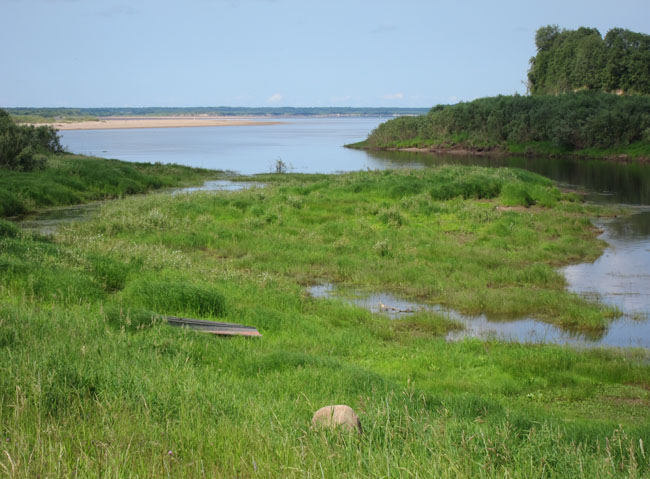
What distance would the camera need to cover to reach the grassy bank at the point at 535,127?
62.2 metres

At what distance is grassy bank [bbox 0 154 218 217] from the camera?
2712cm

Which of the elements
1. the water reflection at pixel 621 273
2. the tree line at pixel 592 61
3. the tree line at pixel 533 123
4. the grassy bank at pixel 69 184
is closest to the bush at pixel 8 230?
the grassy bank at pixel 69 184

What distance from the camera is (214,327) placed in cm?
999

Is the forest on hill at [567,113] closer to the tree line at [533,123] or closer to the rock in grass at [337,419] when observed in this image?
the tree line at [533,123]

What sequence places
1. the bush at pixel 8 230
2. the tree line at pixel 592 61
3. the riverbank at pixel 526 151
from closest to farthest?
the bush at pixel 8 230, the riverbank at pixel 526 151, the tree line at pixel 592 61

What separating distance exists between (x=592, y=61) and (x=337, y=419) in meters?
92.9

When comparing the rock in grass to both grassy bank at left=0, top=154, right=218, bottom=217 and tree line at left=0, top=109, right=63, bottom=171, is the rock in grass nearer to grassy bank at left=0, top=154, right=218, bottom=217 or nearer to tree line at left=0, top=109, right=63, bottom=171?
grassy bank at left=0, top=154, right=218, bottom=217

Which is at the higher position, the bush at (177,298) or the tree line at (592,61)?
the tree line at (592,61)

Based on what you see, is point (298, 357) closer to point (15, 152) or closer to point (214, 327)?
point (214, 327)

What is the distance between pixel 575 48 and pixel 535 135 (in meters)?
30.3

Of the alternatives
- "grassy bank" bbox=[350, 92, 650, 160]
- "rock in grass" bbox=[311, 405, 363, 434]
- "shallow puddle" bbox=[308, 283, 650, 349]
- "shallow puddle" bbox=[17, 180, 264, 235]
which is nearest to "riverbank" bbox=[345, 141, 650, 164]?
"grassy bank" bbox=[350, 92, 650, 160]

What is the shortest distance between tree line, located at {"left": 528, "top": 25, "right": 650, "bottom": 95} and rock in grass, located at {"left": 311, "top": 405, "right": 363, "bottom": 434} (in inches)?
3350

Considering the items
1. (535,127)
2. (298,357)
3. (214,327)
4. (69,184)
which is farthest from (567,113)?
(298,357)

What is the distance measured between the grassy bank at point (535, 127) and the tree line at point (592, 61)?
10299 mm
